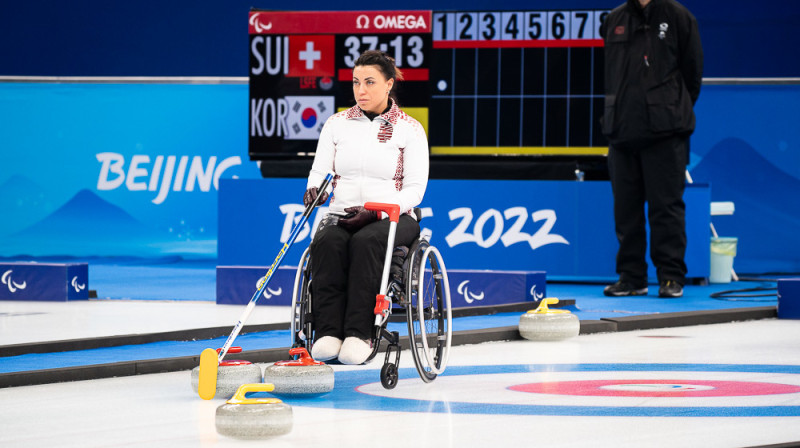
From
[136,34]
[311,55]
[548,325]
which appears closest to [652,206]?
[548,325]

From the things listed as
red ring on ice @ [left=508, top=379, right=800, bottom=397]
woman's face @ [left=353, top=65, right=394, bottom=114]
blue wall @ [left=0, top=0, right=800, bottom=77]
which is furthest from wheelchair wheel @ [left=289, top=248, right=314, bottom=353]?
blue wall @ [left=0, top=0, right=800, bottom=77]

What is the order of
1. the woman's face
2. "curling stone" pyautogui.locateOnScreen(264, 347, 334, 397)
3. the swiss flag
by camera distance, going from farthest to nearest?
the swiss flag → the woman's face → "curling stone" pyautogui.locateOnScreen(264, 347, 334, 397)

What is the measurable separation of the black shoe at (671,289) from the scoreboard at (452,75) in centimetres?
127

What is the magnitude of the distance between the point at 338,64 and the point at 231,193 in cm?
113

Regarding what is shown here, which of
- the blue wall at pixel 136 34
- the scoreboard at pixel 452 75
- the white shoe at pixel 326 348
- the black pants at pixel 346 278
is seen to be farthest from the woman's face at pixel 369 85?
the blue wall at pixel 136 34

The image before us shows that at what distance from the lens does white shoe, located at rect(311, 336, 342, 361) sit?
336 cm

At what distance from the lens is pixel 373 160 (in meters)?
3.66

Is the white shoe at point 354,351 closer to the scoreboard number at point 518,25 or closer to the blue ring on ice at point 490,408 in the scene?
the blue ring on ice at point 490,408

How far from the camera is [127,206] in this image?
10.2 m

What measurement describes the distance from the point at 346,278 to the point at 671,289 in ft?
11.4

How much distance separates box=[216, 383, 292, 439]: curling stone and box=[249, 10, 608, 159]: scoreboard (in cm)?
517

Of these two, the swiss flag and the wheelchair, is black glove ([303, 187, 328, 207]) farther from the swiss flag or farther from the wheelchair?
the swiss flag

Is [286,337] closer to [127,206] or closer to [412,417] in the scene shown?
[412,417]

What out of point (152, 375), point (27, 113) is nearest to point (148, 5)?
point (27, 113)
